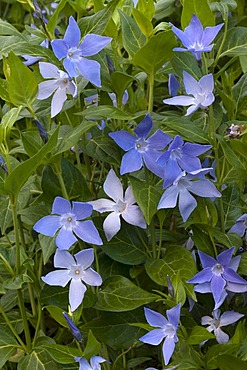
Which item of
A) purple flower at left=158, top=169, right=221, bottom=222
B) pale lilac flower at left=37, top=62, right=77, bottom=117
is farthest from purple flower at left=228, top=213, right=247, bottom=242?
pale lilac flower at left=37, top=62, right=77, bottom=117

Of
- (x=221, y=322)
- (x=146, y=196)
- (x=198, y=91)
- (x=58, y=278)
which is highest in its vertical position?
(x=198, y=91)

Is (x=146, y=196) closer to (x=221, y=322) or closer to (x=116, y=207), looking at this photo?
(x=116, y=207)

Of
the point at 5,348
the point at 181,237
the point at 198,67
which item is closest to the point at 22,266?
the point at 5,348

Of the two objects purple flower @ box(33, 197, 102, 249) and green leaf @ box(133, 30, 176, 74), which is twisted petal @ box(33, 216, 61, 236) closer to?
purple flower @ box(33, 197, 102, 249)

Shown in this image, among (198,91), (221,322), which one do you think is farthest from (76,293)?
(198,91)

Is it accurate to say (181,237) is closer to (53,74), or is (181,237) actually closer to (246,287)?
(246,287)

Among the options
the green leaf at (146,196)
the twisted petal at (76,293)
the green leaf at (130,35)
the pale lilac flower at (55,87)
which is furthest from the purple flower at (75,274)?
the green leaf at (130,35)

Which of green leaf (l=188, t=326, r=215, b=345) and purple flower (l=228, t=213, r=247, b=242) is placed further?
purple flower (l=228, t=213, r=247, b=242)
